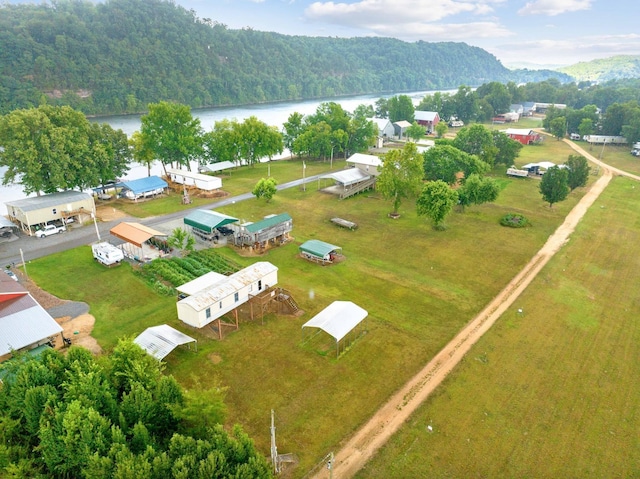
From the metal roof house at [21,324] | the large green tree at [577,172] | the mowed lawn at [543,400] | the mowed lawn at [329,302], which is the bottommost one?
the mowed lawn at [543,400]

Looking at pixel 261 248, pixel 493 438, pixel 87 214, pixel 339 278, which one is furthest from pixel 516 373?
pixel 87 214

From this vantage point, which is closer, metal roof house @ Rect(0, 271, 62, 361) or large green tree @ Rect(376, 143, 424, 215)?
metal roof house @ Rect(0, 271, 62, 361)

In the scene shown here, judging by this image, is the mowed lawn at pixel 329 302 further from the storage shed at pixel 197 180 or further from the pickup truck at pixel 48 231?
the storage shed at pixel 197 180

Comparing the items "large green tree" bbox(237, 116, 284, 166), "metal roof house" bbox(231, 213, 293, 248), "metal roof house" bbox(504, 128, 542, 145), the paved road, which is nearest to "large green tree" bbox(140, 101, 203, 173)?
"large green tree" bbox(237, 116, 284, 166)

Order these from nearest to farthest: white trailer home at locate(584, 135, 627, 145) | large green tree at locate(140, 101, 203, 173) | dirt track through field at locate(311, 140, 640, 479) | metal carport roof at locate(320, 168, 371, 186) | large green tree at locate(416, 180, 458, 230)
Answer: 1. dirt track through field at locate(311, 140, 640, 479)
2. large green tree at locate(416, 180, 458, 230)
3. metal carport roof at locate(320, 168, 371, 186)
4. large green tree at locate(140, 101, 203, 173)
5. white trailer home at locate(584, 135, 627, 145)

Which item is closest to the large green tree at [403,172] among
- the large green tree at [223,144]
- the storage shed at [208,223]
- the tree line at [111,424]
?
the storage shed at [208,223]

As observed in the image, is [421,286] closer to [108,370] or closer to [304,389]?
[304,389]

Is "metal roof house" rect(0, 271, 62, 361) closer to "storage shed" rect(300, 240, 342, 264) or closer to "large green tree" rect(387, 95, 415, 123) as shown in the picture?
"storage shed" rect(300, 240, 342, 264)

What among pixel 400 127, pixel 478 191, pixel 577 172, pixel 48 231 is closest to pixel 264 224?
pixel 48 231
